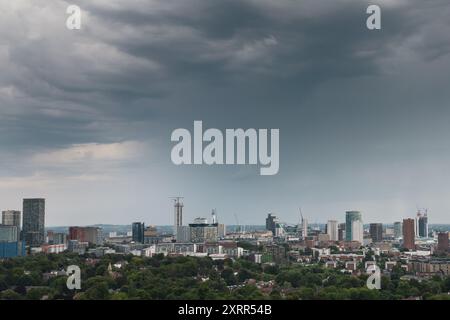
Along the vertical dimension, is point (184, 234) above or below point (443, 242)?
above

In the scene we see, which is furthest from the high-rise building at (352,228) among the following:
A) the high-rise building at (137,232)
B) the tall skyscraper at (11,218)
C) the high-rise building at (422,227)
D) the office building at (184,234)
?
the tall skyscraper at (11,218)

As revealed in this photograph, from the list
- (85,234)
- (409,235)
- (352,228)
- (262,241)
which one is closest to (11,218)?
(85,234)

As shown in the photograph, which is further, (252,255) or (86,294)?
(252,255)

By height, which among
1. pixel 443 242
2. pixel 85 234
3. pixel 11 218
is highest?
pixel 11 218

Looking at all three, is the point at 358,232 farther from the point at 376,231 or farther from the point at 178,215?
the point at 178,215

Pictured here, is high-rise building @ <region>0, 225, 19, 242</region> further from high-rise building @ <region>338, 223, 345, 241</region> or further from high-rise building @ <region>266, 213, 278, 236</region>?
high-rise building @ <region>338, 223, 345, 241</region>
